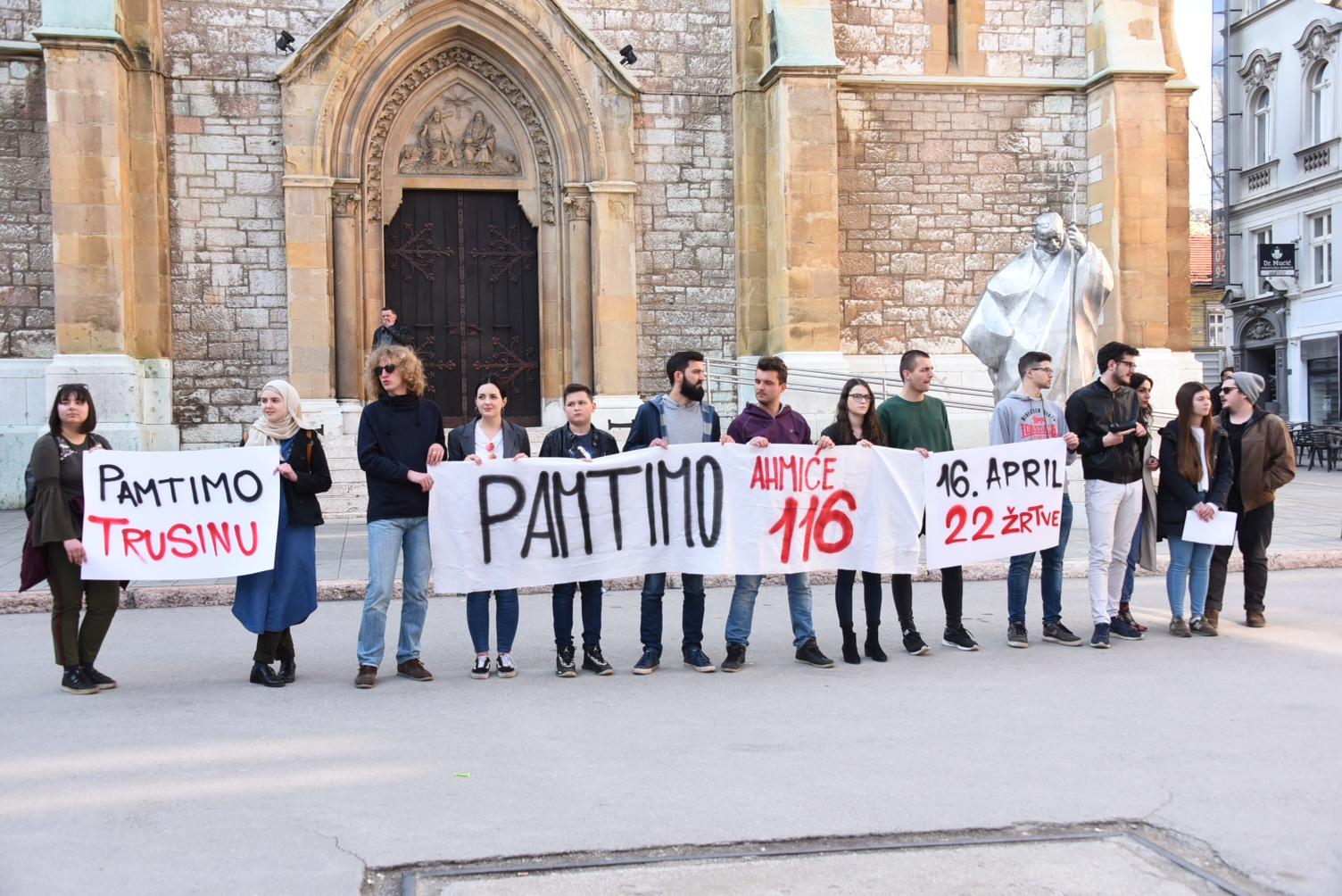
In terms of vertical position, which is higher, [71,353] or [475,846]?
[71,353]

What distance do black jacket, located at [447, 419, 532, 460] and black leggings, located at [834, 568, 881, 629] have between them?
211 centimetres

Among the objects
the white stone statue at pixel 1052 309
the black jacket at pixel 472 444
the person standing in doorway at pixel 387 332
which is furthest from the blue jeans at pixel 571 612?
the person standing in doorway at pixel 387 332

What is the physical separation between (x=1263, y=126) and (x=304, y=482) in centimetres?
3939

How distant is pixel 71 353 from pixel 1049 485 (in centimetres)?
1271

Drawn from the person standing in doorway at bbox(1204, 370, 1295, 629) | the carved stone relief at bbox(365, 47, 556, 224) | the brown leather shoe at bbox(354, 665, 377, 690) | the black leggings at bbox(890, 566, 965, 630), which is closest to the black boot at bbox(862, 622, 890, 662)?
the black leggings at bbox(890, 566, 965, 630)

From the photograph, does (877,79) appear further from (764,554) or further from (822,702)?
(822,702)

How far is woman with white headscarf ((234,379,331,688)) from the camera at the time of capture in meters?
7.68

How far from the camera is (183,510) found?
807 cm

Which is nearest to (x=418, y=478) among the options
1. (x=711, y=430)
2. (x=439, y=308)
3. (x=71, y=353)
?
(x=711, y=430)

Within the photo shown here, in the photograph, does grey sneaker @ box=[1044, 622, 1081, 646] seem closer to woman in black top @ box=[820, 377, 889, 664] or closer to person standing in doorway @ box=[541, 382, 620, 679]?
woman in black top @ box=[820, 377, 889, 664]

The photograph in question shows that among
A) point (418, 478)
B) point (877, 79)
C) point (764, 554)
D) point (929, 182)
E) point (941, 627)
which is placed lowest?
point (941, 627)

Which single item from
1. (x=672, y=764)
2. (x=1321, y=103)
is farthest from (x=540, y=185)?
(x=1321, y=103)

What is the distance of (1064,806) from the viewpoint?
16.4 ft

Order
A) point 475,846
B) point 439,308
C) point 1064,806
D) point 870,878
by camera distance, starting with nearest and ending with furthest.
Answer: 1. point 870,878
2. point 475,846
3. point 1064,806
4. point 439,308
